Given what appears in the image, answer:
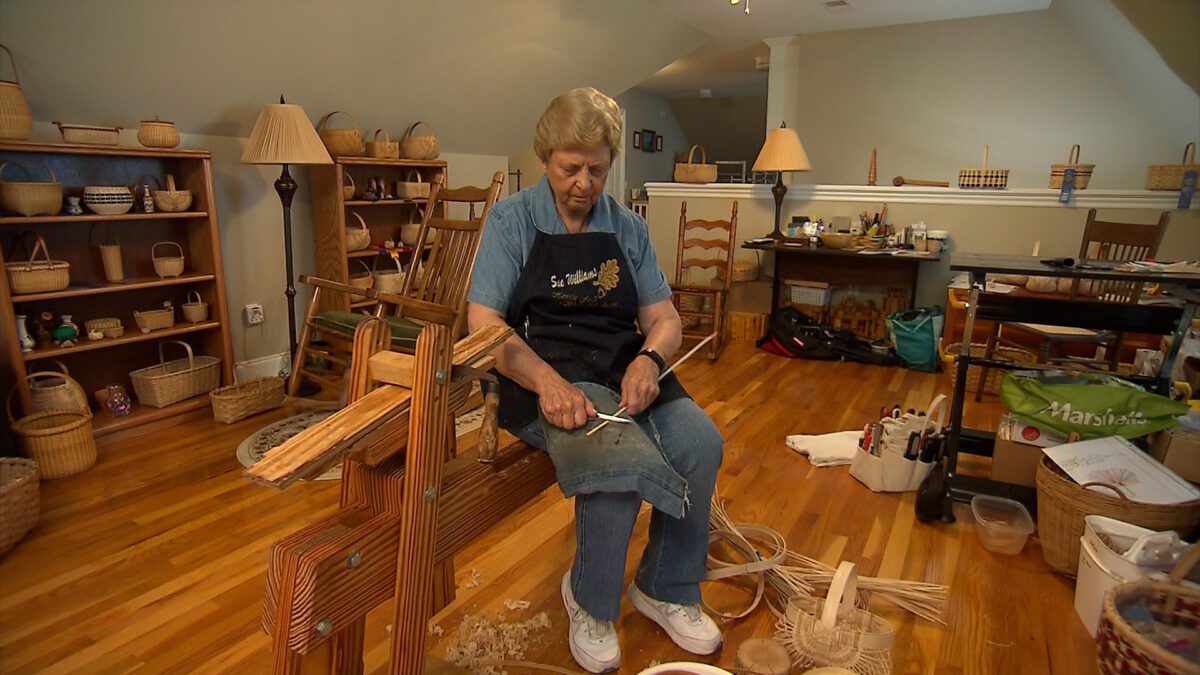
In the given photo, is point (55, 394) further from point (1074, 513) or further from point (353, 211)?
point (1074, 513)

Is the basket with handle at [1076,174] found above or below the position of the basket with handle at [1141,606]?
above

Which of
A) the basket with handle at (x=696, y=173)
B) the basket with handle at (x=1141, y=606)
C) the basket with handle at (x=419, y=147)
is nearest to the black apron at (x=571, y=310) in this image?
the basket with handle at (x=1141, y=606)

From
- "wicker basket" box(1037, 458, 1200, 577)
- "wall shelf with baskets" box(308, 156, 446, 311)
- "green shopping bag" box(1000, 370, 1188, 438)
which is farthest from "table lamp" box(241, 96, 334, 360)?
"wicker basket" box(1037, 458, 1200, 577)

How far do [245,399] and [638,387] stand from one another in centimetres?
224

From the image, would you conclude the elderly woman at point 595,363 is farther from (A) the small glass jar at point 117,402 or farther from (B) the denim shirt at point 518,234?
(A) the small glass jar at point 117,402

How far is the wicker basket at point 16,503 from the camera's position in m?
1.95

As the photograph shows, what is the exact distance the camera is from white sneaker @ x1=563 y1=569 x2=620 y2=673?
147cm

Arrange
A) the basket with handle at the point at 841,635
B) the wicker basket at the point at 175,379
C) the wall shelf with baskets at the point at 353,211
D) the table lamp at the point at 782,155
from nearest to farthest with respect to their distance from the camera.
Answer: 1. the basket with handle at the point at 841,635
2. the wicker basket at the point at 175,379
3. the wall shelf with baskets at the point at 353,211
4. the table lamp at the point at 782,155

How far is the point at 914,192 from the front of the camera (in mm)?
4395

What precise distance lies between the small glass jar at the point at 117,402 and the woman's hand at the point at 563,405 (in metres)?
2.35

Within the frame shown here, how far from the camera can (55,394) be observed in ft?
8.58

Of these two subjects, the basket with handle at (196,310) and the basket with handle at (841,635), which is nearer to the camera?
the basket with handle at (841,635)

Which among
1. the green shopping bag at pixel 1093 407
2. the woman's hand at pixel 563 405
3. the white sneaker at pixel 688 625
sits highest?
the woman's hand at pixel 563 405

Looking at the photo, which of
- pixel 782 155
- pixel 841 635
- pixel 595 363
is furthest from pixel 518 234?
pixel 782 155
